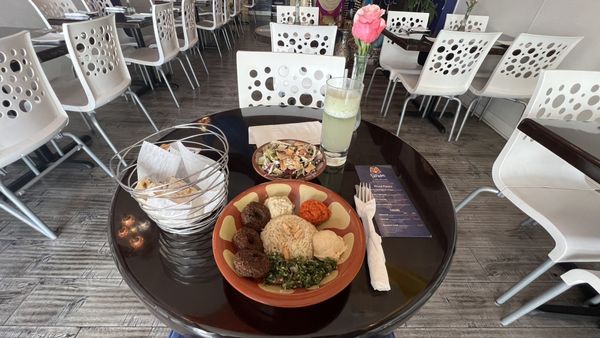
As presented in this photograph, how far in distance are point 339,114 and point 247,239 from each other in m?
0.43

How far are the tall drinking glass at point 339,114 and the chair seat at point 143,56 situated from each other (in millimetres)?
2211

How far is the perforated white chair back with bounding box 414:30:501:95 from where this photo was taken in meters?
1.83

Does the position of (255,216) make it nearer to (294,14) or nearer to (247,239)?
(247,239)

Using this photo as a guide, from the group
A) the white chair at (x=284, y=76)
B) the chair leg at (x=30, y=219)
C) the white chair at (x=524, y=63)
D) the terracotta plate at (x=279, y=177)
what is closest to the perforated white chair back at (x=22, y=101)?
the chair leg at (x=30, y=219)

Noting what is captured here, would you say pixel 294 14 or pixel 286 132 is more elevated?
pixel 294 14

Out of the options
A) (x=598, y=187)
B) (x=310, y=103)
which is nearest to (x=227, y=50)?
(x=310, y=103)

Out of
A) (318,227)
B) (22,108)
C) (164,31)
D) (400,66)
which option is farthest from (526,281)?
(164,31)

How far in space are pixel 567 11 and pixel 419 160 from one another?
259cm

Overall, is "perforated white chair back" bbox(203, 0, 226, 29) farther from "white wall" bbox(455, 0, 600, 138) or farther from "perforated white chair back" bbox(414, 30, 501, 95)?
"white wall" bbox(455, 0, 600, 138)

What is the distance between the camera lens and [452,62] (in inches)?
77.9

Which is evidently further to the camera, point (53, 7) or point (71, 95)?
point (53, 7)

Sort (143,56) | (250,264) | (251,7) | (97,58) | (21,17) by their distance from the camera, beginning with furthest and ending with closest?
(251,7)
(21,17)
(143,56)
(97,58)
(250,264)

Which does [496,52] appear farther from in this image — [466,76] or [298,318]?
[298,318]

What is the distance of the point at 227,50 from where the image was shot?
461 cm
